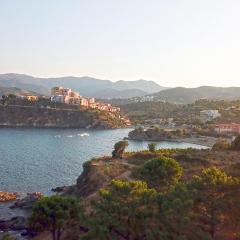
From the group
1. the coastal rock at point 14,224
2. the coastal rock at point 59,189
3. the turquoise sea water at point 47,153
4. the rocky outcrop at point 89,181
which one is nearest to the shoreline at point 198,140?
the turquoise sea water at point 47,153

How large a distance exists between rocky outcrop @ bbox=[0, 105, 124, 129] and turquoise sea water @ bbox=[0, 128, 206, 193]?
11799mm

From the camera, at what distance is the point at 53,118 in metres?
166

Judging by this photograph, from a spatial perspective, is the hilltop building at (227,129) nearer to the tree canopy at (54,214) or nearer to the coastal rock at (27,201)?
the coastal rock at (27,201)

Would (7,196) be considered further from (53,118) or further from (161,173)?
(53,118)

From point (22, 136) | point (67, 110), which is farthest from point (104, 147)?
point (67, 110)

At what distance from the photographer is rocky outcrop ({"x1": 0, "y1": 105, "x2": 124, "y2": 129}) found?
533 feet

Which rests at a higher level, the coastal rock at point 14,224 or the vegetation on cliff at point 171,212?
the vegetation on cliff at point 171,212

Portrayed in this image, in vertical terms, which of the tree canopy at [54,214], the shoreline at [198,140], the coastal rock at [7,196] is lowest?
the shoreline at [198,140]

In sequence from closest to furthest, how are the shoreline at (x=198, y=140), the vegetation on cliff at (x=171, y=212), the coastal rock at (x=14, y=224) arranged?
the vegetation on cliff at (x=171, y=212), the coastal rock at (x=14, y=224), the shoreline at (x=198, y=140)

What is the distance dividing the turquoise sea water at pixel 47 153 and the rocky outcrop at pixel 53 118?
38.7 ft

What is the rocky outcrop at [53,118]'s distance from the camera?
162 m

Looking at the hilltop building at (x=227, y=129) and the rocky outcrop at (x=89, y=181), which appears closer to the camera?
the rocky outcrop at (x=89, y=181)

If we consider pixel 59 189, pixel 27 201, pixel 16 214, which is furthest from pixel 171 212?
pixel 59 189

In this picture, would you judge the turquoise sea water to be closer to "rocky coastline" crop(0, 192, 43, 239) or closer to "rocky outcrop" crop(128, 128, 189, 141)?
"rocky coastline" crop(0, 192, 43, 239)
